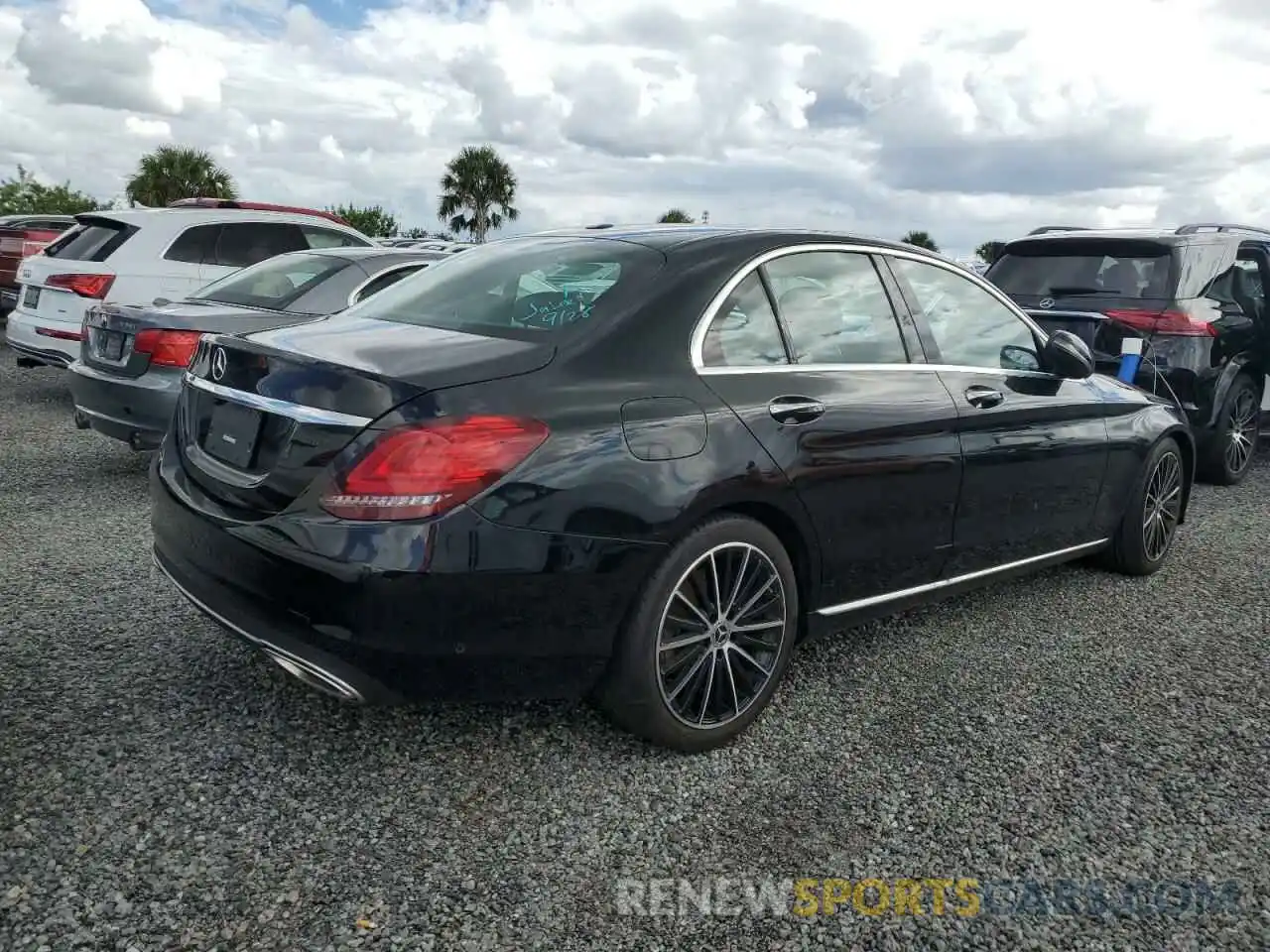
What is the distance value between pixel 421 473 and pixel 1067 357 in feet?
9.60

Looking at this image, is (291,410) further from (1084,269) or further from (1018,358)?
(1084,269)

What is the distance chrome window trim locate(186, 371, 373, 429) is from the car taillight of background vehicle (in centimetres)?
11

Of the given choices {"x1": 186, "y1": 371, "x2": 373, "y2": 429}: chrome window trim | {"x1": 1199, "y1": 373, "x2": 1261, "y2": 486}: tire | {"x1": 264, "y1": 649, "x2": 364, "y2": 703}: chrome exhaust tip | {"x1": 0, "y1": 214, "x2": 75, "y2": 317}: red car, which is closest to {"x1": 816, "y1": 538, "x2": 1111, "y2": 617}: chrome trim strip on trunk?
{"x1": 264, "y1": 649, "x2": 364, "y2": 703}: chrome exhaust tip

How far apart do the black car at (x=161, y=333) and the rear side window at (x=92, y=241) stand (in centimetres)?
227

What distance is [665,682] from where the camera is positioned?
3.11m

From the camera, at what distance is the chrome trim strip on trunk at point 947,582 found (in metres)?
3.63

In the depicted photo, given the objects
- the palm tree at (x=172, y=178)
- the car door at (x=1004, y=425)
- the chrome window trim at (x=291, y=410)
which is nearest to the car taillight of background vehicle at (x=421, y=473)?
the chrome window trim at (x=291, y=410)

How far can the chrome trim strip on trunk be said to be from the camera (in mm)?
3627

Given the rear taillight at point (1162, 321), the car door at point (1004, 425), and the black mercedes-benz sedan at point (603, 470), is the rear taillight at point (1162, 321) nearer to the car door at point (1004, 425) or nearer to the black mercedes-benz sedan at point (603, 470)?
Answer: the car door at point (1004, 425)

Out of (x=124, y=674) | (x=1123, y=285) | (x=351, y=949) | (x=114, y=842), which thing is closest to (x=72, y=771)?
(x=114, y=842)

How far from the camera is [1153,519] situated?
208 inches

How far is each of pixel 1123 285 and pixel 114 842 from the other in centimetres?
672

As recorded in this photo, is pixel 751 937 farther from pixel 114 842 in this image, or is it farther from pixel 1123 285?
pixel 1123 285

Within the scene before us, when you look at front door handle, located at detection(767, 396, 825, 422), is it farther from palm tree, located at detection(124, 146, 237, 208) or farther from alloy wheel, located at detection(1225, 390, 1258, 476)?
palm tree, located at detection(124, 146, 237, 208)
